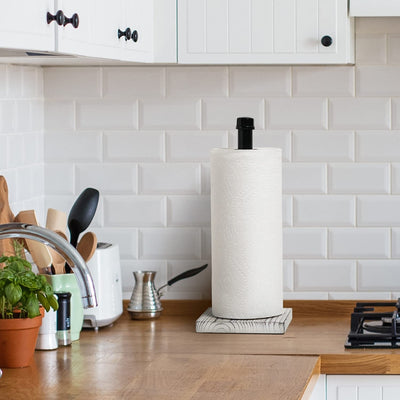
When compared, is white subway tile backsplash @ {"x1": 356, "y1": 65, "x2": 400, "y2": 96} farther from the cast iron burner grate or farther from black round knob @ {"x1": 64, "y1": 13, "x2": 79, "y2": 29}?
black round knob @ {"x1": 64, "y1": 13, "x2": 79, "y2": 29}

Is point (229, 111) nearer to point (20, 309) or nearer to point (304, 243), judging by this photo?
point (304, 243)

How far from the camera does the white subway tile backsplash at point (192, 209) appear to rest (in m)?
2.85

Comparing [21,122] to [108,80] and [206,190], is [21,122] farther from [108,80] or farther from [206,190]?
[206,190]

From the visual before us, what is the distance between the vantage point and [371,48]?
9.04 feet

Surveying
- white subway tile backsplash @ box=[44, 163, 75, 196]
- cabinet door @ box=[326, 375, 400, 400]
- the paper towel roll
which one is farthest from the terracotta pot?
white subway tile backsplash @ box=[44, 163, 75, 196]

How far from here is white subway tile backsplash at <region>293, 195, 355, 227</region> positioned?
9.20 feet

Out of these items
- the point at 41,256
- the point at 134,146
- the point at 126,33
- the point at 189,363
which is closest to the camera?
the point at 189,363

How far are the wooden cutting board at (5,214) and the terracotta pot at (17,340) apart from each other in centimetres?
33

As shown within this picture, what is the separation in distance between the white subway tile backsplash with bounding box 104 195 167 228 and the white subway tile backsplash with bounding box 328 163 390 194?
535mm

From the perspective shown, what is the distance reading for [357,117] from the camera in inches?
110

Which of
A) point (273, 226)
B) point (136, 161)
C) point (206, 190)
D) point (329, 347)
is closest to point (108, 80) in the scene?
point (136, 161)

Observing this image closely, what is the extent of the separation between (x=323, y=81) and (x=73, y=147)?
0.80 meters

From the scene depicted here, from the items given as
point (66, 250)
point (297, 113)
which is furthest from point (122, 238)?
point (66, 250)

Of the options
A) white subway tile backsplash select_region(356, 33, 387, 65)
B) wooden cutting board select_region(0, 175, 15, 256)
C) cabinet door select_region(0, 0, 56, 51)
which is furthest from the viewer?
white subway tile backsplash select_region(356, 33, 387, 65)
